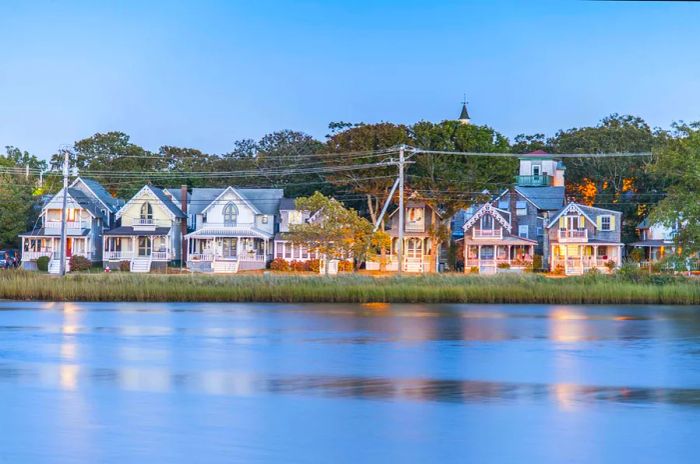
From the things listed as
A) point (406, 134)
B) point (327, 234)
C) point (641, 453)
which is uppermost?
point (406, 134)

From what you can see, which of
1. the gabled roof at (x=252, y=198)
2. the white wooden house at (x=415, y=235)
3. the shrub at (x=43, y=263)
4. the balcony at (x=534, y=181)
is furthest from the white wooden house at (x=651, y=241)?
the shrub at (x=43, y=263)

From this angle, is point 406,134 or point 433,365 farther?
point 406,134

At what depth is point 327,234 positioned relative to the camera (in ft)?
196

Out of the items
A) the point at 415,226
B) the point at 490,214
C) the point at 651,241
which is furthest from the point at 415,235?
the point at 651,241

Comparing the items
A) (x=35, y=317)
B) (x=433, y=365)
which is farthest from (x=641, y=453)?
(x=35, y=317)

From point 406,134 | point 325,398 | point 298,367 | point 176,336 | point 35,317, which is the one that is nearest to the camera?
point 325,398

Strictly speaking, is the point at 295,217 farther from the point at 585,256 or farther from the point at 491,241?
the point at 585,256

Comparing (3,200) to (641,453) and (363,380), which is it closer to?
(363,380)

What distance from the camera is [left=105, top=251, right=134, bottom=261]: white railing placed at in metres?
73.1

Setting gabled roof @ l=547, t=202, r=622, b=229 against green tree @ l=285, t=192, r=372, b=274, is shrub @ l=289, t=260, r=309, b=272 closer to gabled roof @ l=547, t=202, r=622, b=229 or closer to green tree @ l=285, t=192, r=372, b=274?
green tree @ l=285, t=192, r=372, b=274

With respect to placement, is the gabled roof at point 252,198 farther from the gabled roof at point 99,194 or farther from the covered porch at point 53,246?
the covered porch at point 53,246

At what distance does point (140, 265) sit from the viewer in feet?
233

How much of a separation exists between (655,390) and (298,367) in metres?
9.19

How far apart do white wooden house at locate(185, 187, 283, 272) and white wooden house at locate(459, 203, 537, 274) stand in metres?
14.9
